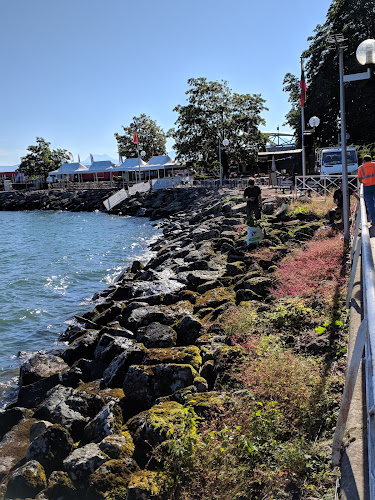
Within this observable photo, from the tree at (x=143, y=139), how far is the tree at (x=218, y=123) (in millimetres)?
32504

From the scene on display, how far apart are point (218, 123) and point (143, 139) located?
114ft

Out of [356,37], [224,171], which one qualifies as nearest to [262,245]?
[356,37]

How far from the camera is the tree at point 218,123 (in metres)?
49.0

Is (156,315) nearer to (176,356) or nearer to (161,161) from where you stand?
(176,356)

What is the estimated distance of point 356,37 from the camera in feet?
116

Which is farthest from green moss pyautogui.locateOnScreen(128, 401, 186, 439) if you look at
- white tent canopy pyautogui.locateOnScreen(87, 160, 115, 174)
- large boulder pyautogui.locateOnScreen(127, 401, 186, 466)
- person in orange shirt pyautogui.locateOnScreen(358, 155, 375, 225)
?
white tent canopy pyautogui.locateOnScreen(87, 160, 115, 174)

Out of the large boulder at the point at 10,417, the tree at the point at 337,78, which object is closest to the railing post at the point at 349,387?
the large boulder at the point at 10,417

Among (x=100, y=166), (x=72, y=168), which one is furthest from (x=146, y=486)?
(x=72, y=168)

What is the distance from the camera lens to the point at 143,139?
81.7m

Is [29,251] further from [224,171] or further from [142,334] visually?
[224,171]

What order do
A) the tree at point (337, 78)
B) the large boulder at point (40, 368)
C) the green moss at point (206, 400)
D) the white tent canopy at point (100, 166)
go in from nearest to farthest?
the green moss at point (206, 400) < the large boulder at point (40, 368) < the tree at point (337, 78) < the white tent canopy at point (100, 166)

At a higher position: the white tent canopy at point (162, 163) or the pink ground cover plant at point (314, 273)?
the white tent canopy at point (162, 163)

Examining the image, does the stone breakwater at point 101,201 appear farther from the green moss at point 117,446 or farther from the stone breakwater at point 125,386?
the green moss at point 117,446

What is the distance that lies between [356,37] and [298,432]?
126 feet
